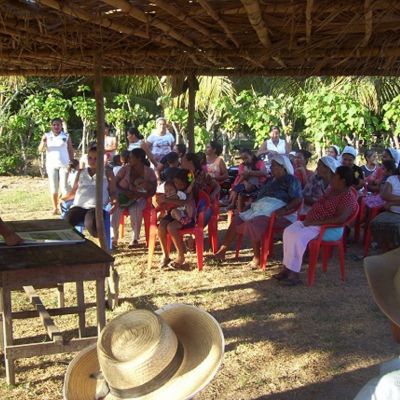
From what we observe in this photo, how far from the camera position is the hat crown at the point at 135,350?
159cm

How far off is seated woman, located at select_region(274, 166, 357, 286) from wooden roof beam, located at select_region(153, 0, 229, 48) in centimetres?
185

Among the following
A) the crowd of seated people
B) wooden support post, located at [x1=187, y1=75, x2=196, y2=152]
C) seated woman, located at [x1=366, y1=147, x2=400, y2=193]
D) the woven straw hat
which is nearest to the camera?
the woven straw hat

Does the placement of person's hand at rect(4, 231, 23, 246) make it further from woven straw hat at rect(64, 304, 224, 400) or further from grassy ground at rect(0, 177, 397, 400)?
woven straw hat at rect(64, 304, 224, 400)

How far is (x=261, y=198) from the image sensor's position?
5.89 meters

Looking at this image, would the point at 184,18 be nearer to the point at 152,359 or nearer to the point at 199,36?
the point at 199,36

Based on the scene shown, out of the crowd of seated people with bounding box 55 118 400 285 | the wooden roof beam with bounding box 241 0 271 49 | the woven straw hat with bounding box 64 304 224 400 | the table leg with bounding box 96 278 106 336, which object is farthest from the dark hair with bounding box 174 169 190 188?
the woven straw hat with bounding box 64 304 224 400

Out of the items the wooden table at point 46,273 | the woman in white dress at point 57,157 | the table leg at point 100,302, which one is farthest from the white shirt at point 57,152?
the table leg at point 100,302

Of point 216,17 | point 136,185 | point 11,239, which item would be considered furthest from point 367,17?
point 136,185

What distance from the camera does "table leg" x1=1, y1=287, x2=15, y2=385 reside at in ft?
10.4

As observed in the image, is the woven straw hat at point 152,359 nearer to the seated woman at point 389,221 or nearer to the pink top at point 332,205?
the pink top at point 332,205

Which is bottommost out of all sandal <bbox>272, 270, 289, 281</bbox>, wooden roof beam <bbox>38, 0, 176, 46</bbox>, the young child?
sandal <bbox>272, 270, 289, 281</bbox>

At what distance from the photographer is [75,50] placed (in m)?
4.63

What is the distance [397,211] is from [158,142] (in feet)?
13.6

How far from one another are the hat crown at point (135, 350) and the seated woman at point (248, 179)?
550 centimetres
